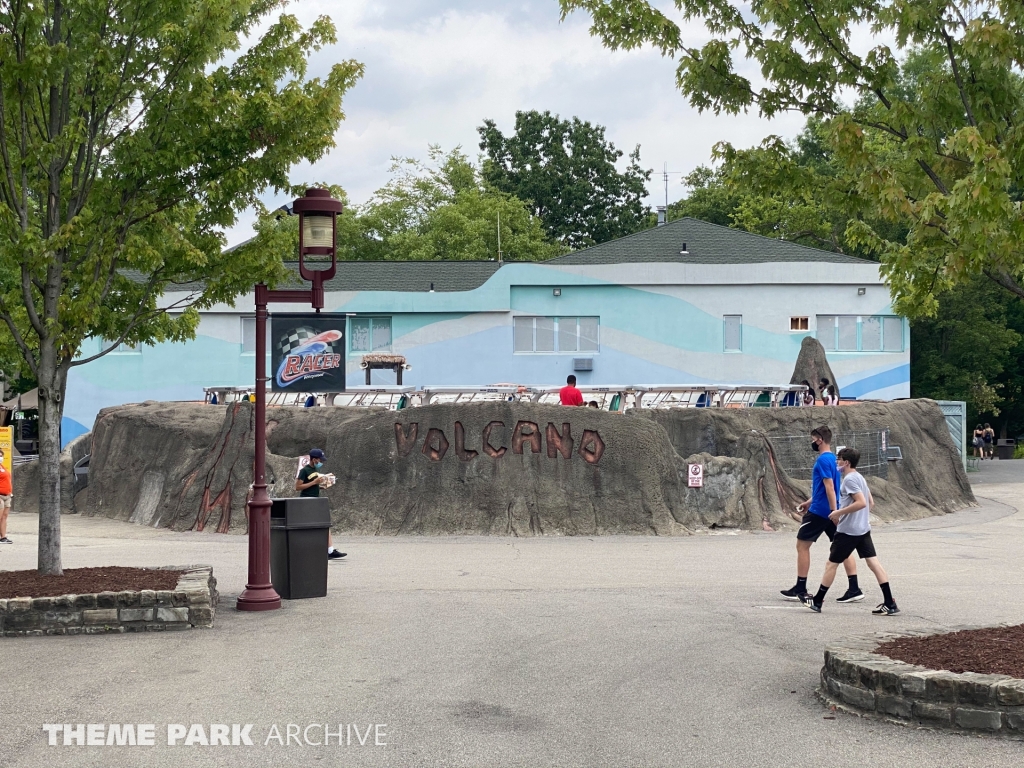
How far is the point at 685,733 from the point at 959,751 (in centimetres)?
158

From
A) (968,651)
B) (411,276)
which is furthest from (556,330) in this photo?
Answer: (968,651)

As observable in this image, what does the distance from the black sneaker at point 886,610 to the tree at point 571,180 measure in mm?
61170

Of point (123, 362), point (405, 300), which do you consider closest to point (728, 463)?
point (405, 300)

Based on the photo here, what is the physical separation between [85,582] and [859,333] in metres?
33.6

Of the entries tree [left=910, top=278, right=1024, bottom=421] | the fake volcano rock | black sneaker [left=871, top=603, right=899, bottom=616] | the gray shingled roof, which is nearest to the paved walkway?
black sneaker [left=871, top=603, right=899, bottom=616]

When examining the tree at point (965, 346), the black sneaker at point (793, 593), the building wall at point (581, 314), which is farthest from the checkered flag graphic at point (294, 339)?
the black sneaker at point (793, 593)

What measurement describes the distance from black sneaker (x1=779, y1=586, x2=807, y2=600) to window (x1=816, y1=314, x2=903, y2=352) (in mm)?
28660

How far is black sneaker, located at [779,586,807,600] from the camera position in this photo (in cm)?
1258

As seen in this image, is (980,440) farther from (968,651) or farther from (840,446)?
(968,651)

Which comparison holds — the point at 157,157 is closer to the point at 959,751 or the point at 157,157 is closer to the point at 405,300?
the point at 959,751

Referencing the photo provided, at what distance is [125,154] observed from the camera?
40.1 ft

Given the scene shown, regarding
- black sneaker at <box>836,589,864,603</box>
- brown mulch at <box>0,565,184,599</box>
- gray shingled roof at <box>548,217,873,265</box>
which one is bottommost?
black sneaker at <box>836,589,864,603</box>

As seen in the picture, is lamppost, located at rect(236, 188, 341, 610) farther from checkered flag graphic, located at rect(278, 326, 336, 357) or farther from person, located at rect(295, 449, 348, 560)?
checkered flag graphic, located at rect(278, 326, 336, 357)

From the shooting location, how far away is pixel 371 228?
217 ft
